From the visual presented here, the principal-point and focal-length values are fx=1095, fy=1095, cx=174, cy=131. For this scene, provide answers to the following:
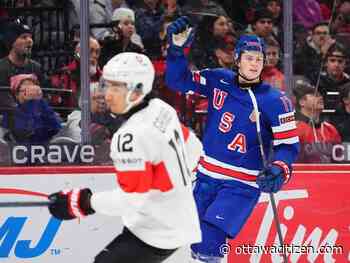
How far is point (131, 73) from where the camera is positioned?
432 centimetres

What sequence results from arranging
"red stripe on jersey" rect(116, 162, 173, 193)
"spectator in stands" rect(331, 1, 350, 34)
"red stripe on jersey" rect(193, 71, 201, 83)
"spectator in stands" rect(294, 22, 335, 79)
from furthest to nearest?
"spectator in stands" rect(331, 1, 350, 34) < "spectator in stands" rect(294, 22, 335, 79) < "red stripe on jersey" rect(193, 71, 201, 83) < "red stripe on jersey" rect(116, 162, 173, 193)

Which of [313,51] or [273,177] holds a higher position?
[313,51]

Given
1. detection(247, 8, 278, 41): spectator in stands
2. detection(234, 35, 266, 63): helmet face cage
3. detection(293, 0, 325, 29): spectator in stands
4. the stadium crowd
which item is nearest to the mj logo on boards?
the stadium crowd

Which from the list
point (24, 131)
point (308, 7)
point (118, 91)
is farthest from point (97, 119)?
point (118, 91)

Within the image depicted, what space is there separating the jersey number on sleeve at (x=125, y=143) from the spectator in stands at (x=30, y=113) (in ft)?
6.23

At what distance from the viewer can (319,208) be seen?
651cm

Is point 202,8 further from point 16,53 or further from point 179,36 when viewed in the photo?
point 16,53

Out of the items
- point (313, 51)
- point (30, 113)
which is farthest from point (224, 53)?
point (30, 113)

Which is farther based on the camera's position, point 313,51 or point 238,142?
point 313,51

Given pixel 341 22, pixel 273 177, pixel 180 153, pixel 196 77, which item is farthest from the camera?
pixel 341 22

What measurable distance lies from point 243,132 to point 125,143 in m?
1.49

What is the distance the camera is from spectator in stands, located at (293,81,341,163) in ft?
21.0

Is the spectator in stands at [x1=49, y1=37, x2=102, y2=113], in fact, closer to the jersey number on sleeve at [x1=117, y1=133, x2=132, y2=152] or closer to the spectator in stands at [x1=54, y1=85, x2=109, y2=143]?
the spectator in stands at [x1=54, y1=85, x2=109, y2=143]

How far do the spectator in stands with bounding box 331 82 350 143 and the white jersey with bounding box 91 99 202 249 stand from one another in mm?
2221
